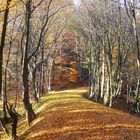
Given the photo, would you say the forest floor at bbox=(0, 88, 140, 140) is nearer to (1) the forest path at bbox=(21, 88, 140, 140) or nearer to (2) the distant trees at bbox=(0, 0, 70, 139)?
(1) the forest path at bbox=(21, 88, 140, 140)

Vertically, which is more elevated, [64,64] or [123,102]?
[64,64]

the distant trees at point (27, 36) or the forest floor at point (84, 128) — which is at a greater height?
the distant trees at point (27, 36)

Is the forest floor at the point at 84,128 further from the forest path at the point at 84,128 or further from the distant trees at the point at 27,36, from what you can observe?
the distant trees at the point at 27,36

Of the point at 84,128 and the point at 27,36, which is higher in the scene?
the point at 27,36

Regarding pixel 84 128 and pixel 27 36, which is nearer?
pixel 84 128

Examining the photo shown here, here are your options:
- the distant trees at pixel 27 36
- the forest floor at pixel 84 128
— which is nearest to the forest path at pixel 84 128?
the forest floor at pixel 84 128

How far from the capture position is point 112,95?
3366cm

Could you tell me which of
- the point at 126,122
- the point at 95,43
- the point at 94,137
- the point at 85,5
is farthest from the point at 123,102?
the point at 94,137

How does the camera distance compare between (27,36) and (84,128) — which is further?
(27,36)

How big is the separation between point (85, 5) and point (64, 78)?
3559 cm

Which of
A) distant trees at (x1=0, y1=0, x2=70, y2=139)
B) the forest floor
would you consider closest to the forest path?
the forest floor

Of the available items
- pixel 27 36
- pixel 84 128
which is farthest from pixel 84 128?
pixel 27 36

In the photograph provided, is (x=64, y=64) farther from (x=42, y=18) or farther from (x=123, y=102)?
(x=42, y=18)

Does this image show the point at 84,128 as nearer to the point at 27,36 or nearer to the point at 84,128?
the point at 84,128
